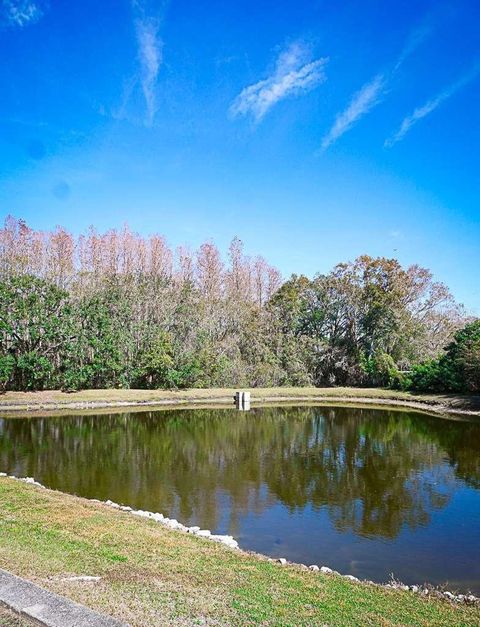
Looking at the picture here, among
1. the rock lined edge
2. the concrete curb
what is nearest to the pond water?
the rock lined edge

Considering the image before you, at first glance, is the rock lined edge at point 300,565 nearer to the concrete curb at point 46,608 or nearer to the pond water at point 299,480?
the pond water at point 299,480

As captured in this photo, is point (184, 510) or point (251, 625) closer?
point (251, 625)

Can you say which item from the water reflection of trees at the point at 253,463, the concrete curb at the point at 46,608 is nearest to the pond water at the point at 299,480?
the water reflection of trees at the point at 253,463

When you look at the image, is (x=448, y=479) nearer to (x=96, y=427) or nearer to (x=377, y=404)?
(x=96, y=427)

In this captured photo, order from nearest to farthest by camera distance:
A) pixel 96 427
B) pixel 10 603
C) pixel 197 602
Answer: pixel 10 603, pixel 197 602, pixel 96 427

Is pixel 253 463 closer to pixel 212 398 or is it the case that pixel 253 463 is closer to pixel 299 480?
pixel 299 480

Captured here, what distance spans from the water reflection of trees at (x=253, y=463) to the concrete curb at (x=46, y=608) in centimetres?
793

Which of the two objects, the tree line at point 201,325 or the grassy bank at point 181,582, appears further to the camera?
the tree line at point 201,325

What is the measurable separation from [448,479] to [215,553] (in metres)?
12.1

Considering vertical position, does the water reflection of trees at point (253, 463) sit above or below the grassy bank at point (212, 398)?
below

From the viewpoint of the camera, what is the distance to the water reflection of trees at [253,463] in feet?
49.7

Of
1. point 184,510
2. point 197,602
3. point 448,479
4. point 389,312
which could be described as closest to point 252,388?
point 389,312

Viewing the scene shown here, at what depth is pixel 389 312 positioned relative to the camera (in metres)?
53.4

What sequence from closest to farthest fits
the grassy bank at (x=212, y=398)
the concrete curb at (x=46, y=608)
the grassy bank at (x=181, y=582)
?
1. the concrete curb at (x=46, y=608)
2. the grassy bank at (x=181, y=582)
3. the grassy bank at (x=212, y=398)
